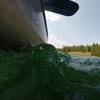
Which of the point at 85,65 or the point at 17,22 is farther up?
the point at 17,22

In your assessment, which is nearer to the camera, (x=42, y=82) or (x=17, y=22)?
(x=42, y=82)

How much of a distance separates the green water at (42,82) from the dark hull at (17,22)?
0.98 metres

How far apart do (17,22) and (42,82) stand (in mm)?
2051

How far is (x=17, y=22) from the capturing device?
13.5 feet

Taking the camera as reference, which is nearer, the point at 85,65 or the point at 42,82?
the point at 42,82

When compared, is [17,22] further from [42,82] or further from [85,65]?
[42,82]

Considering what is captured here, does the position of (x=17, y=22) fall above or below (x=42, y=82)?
above

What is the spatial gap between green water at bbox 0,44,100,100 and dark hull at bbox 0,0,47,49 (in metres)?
0.98

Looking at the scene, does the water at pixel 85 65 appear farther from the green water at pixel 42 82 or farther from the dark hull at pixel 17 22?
the dark hull at pixel 17 22

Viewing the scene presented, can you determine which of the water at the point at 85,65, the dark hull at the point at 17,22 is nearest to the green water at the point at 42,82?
the water at the point at 85,65

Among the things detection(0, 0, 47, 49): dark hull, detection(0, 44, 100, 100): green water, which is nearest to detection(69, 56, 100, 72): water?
detection(0, 44, 100, 100): green water

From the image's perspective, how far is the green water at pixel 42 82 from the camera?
6.59 feet

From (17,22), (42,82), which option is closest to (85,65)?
(17,22)

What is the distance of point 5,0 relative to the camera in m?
3.55
